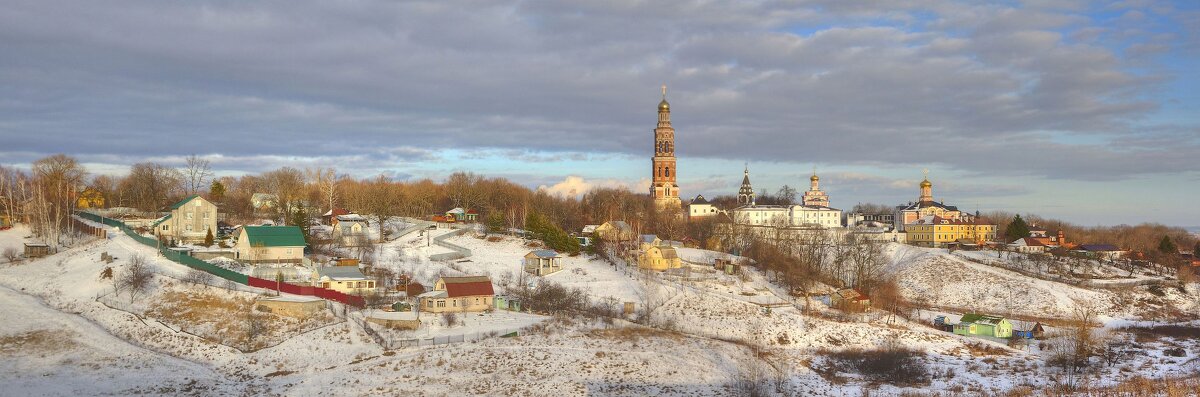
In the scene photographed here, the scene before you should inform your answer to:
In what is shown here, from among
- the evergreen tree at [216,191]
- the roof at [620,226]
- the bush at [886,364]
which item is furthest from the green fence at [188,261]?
the roof at [620,226]

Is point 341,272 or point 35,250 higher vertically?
point 35,250

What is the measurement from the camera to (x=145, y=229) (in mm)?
61469

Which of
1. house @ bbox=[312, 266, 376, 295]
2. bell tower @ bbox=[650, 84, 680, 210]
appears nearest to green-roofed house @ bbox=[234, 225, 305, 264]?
house @ bbox=[312, 266, 376, 295]

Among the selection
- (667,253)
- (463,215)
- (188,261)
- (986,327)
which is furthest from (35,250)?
(986,327)

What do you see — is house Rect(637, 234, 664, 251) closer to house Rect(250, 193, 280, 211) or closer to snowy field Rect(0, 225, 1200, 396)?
snowy field Rect(0, 225, 1200, 396)

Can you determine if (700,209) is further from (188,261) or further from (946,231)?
(188,261)

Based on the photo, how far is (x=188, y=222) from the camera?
198 ft

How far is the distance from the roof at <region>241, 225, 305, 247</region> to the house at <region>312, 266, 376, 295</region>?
18.4 feet

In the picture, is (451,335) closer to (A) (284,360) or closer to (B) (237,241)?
(A) (284,360)

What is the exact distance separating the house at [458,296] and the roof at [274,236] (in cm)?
1229

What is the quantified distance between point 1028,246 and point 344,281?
58.6 meters

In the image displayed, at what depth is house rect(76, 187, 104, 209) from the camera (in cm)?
7838

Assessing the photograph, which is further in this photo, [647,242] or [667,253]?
[647,242]

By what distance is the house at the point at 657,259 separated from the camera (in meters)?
59.6
